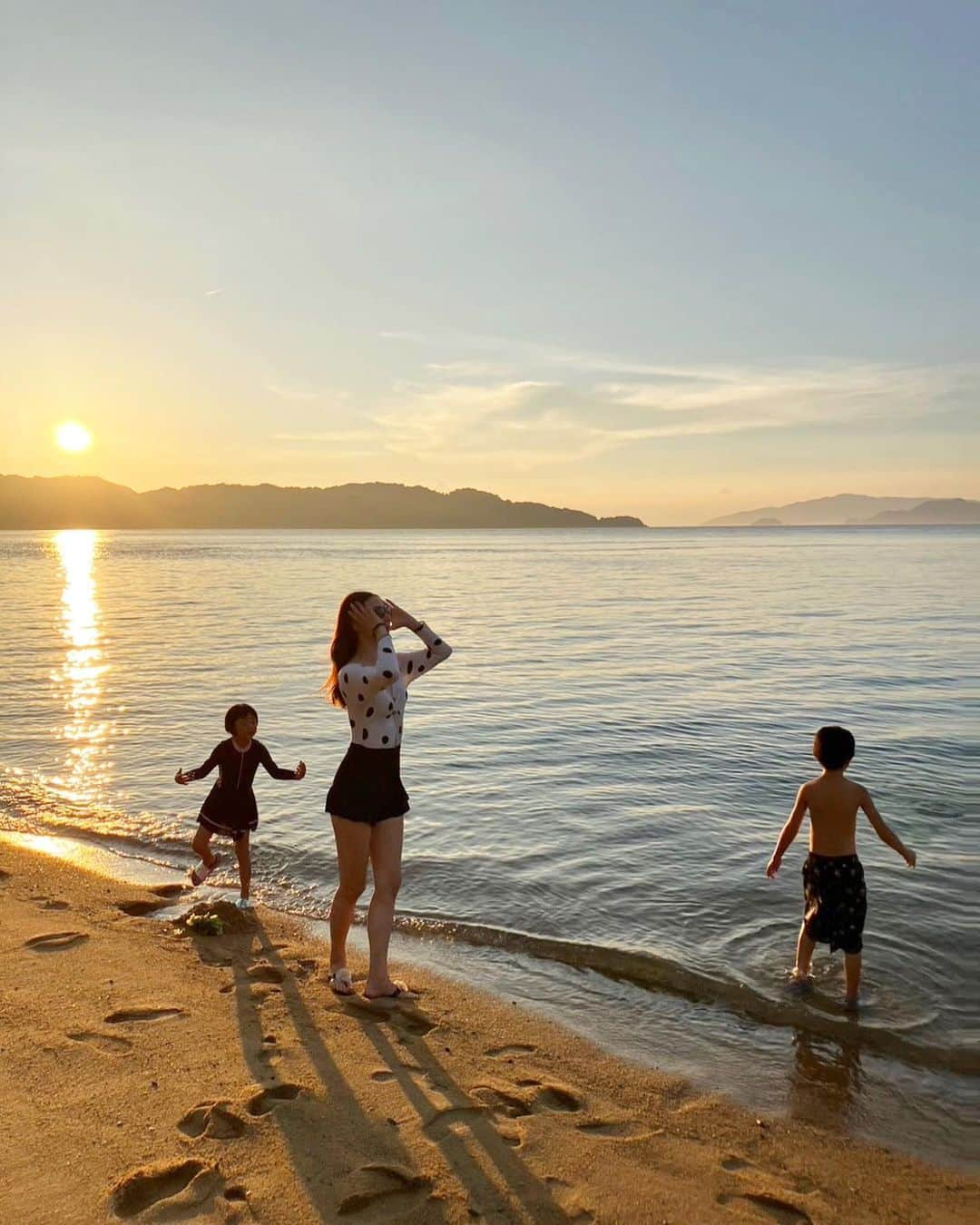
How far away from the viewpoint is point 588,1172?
416cm

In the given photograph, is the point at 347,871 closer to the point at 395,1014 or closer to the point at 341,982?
the point at 341,982

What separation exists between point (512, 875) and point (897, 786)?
5678 mm

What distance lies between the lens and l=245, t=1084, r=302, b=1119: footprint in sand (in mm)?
4469

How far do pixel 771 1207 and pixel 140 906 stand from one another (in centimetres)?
519

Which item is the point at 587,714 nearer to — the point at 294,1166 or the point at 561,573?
the point at 294,1166

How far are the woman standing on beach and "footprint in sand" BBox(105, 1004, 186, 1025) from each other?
44.2 inches

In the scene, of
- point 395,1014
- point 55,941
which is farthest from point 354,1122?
point 55,941

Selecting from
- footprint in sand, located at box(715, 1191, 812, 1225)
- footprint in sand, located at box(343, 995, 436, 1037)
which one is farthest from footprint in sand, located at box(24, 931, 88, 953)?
footprint in sand, located at box(715, 1191, 812, 1225)

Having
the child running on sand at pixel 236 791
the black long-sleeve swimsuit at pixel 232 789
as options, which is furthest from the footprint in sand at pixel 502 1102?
the black long-sleeve swimsuit at pixel 232 789

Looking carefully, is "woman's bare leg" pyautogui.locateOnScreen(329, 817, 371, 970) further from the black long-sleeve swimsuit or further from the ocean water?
the black long-sleeve swimsuit

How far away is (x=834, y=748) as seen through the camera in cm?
612

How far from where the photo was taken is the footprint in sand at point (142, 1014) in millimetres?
5398

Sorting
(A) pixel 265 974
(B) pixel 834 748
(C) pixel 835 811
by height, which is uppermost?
(B) pixel 834 748

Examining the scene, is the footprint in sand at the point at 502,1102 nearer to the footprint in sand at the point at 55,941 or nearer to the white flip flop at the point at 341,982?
the white flip flop at the point at 341,982
